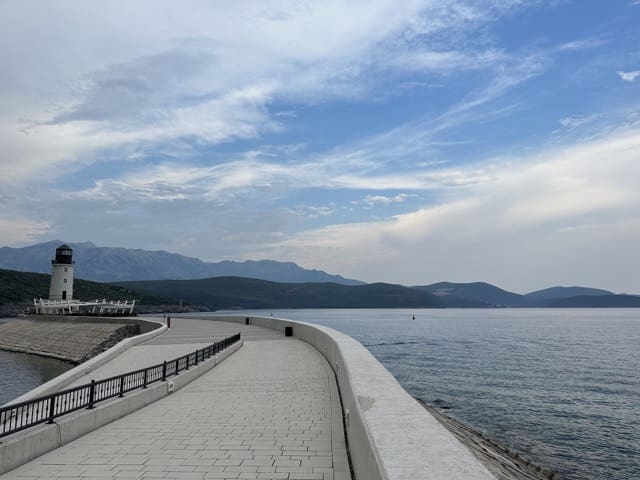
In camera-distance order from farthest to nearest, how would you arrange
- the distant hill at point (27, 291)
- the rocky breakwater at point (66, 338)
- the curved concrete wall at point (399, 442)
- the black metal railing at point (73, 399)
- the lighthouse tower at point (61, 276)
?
the distant hill at point (27, 291), the lighthouse tower at point (61, 276), the rocky breakwater at point (66, 338), the black metal railing at point (73, 399), the curved concrete wall at point (399, 442)

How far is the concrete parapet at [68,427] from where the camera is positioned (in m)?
7.78

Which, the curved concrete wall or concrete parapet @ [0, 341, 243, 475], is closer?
the curved concrete wall

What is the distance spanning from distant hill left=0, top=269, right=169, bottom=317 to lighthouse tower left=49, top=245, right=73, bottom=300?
80.9m

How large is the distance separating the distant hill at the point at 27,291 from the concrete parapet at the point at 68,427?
482 feet

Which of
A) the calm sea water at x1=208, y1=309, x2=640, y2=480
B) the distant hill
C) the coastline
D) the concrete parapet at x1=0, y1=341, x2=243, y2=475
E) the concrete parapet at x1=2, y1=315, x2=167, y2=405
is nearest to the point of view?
the concrete parapet at x1=0, y1=341, x2=243, y2=475

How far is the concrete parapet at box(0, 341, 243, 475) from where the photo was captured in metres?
7.78

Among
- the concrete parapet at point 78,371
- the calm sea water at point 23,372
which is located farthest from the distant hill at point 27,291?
the concrete parapet at point 78,371

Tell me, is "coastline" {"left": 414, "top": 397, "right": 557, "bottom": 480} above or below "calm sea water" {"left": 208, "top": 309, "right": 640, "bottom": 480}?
above

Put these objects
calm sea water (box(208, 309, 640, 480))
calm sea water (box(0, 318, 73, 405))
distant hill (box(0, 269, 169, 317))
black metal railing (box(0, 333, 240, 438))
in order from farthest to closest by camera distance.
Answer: distant hill (box(0, 269, 169, 317)) < calm sea water (box(0, 318, 73, 405)) < calm sea water (box(208, 309, 640, 480)) < black metal railing (box(0, 333, 240, 438))

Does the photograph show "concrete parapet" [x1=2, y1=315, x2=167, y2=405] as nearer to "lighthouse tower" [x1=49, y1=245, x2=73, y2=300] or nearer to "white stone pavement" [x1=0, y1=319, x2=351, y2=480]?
"white stone pavement" [x1=0, y1=319, x2=351, y2=480]

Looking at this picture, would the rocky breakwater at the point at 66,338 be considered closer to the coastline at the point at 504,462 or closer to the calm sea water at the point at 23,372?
the calm sea water at the point at 23,372

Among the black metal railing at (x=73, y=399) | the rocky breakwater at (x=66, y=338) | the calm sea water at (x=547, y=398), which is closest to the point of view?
the black metal railing at (x=73, y=399)

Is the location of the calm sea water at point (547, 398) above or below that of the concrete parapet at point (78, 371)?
below

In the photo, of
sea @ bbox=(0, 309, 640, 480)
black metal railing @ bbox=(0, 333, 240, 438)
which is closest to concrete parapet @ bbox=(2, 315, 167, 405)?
black metal railing @ bbox=(0, 333, 240, 438)
